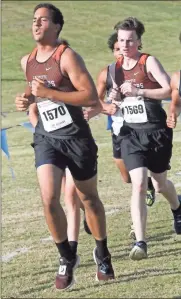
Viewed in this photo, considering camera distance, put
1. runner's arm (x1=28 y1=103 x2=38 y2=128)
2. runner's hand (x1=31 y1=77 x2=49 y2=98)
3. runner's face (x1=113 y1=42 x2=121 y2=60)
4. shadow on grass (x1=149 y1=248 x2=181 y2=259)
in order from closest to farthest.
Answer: runner's hand (x1=31 y1=77 x2=49 y2=98) → runner's arm (x1=28 y1=103 x2=38 y2=128) → shadow on grass (x1=149 y1=248 x2=181 y2=259) → runner's face (x1=113 y1=42 x2=121 y2=60)

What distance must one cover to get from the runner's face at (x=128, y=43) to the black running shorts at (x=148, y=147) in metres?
0.66

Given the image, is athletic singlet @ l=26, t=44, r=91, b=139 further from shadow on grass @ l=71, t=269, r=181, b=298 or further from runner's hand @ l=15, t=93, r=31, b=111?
shadow on grass @ l=71, t=269, r=181, b=298

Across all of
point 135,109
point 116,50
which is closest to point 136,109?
point 135,109

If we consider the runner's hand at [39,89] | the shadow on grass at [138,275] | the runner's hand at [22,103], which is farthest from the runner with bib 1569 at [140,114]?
the runner's hand at [39,89]

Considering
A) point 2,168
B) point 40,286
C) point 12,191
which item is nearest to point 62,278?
point 40,286

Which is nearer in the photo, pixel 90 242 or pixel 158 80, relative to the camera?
pixel 158 80

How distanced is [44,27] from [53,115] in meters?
0.61

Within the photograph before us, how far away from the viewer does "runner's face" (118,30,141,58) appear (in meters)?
6.68

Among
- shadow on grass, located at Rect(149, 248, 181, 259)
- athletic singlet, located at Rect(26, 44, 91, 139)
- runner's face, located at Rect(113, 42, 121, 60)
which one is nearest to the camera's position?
athletic singlet, located at Rect(26, 44, 91, 139)

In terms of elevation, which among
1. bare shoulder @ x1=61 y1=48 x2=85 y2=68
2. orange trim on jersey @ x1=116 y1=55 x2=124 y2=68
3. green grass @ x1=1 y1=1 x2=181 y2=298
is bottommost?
green grass @ x1=1 y1=1 x2=181 y2=298

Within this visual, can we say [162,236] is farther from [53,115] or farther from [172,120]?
[53,115]

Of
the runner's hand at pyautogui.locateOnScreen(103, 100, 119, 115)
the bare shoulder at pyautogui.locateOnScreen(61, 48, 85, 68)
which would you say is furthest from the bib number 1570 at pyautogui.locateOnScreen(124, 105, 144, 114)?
the bare shoulder at pyautogui.locateOnScreen(61, 48, 85, 68)

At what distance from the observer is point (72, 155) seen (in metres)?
5.70

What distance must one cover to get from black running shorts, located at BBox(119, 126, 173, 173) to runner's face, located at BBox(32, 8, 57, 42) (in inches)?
58.2
